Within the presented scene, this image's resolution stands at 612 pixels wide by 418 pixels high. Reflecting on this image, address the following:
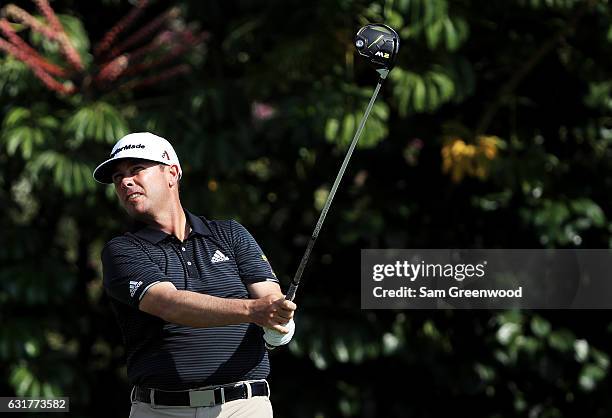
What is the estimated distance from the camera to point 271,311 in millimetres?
3213

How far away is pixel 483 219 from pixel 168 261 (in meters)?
4.07

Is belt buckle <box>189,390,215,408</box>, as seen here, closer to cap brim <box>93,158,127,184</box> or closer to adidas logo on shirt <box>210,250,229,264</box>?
adidas logo on shirt <box>210,250,229,264</box>

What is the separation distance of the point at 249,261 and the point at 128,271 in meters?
0.37

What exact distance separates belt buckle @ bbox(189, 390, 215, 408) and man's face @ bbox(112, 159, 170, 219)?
530 millimetres

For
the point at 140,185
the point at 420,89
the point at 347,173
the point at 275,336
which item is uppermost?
the point at 140,185

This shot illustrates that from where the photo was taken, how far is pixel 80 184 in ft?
20.4

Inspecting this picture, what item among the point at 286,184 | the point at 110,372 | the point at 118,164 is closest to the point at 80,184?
the point at 286,184

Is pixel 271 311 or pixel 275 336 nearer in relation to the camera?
pixel 271 311

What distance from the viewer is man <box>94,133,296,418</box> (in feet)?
11.3

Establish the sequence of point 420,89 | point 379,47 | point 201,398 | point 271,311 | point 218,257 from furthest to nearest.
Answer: point 420,89
point 379,47
point 218,257
point 201,398
point 271,311

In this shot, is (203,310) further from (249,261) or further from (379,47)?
(379,47)

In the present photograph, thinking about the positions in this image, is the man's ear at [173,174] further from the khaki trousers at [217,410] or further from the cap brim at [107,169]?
the khaki trousers at [217,410]

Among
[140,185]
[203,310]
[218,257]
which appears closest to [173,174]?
[140,185]

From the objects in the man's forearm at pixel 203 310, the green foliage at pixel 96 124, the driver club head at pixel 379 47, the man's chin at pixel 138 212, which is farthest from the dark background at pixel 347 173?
the man's forearm at pixel 203 310
